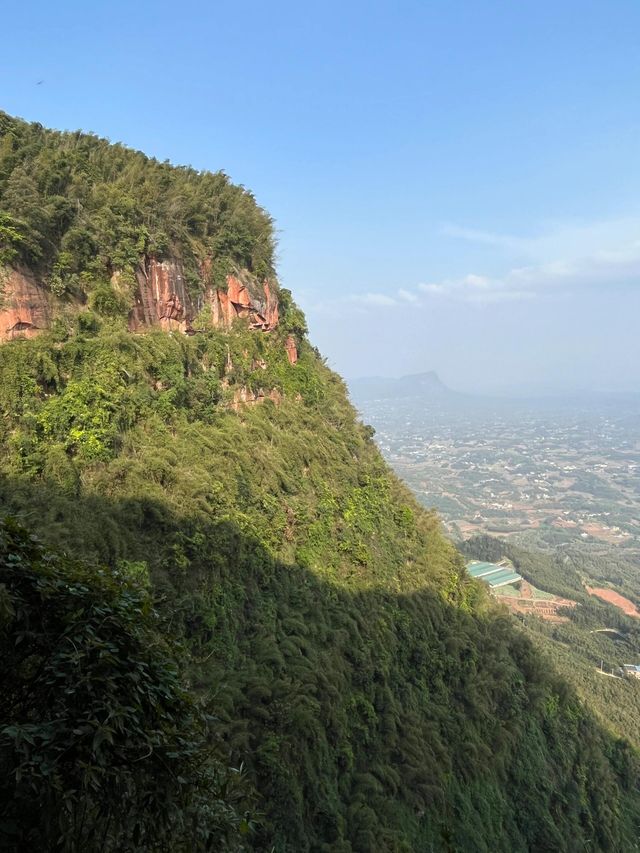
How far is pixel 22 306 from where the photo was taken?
12.2 metres

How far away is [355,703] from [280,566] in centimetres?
382

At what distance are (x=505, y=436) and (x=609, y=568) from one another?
113284mm

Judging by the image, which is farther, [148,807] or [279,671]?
[279,671]

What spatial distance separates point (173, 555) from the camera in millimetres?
10547

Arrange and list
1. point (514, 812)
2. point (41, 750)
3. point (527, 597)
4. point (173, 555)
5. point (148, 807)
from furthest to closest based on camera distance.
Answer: point (527, 597), point (514, 812), point (173, 555), point (148, 807), point (41, 750)

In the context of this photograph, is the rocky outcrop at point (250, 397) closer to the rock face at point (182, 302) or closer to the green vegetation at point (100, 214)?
the rock face at point (182, 302)

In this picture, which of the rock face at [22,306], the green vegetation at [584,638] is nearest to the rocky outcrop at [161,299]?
the rock face at [22,306]

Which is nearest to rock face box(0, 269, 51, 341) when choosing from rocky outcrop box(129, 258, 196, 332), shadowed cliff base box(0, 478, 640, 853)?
rocky outcrop box(129, 258, 196, 332)

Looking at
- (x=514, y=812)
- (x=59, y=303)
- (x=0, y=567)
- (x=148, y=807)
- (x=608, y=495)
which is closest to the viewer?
(x=148, y=807)

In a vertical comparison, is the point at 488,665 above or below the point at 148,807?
below

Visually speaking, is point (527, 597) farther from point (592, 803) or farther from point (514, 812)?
point (514, 812)

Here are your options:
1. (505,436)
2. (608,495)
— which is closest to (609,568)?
(608,495)

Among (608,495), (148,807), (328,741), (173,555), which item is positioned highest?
(148,807)

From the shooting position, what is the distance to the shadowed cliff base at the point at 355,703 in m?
9.22
